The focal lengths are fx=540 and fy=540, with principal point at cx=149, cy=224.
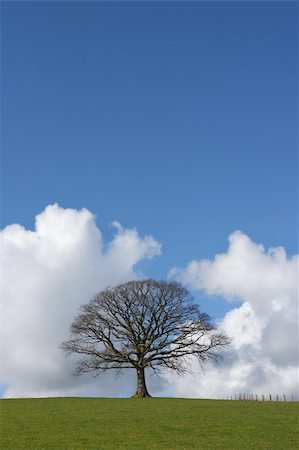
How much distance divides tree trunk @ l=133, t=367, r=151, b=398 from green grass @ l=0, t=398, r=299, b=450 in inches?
336

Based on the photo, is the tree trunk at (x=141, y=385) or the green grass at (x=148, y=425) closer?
the green grass at (x=148, y=425)

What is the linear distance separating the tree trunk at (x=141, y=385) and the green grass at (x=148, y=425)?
8.53 meters

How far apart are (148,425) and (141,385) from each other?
83.9 ft

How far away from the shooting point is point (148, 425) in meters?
39.0

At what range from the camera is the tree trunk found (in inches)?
2498

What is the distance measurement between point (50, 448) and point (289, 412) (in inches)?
1000

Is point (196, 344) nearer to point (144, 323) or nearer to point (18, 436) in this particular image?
point (144, 323)

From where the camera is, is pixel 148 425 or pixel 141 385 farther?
pixel 141 385

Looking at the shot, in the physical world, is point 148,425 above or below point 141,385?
below

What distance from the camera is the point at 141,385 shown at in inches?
2527

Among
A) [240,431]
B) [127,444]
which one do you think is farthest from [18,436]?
[240,431]

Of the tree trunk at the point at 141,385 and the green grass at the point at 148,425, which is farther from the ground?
the tree trunk at the point at 141,385

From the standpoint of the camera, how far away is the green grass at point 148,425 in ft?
107

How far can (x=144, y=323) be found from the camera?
218 feet
